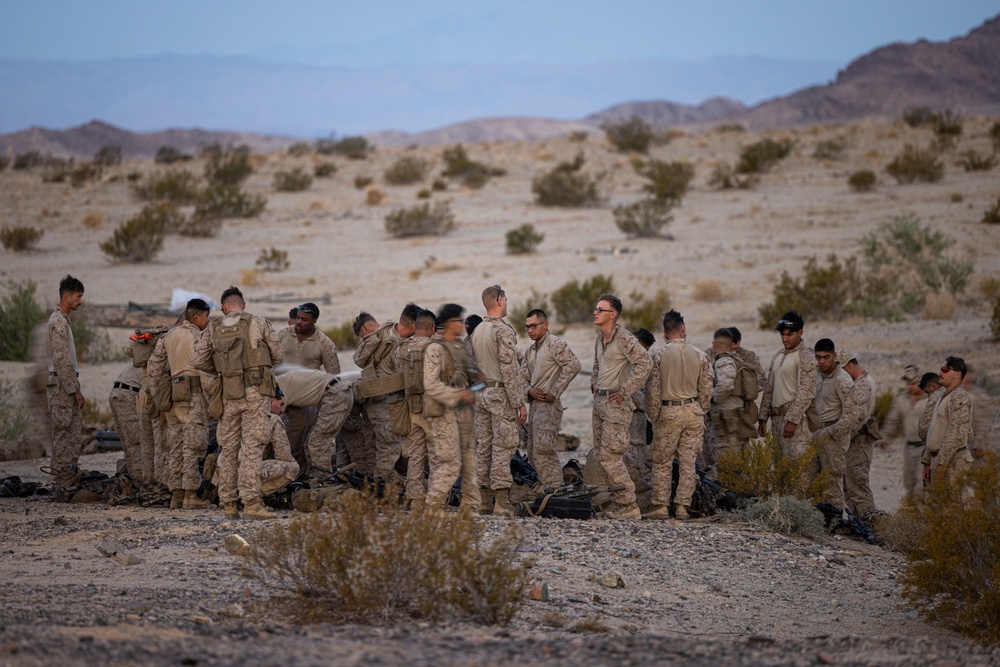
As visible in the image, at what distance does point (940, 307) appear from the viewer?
20.1 m

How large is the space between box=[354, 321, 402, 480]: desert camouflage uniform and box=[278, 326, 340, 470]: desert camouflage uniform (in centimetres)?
53

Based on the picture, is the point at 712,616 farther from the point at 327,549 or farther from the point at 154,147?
the point at 154,147

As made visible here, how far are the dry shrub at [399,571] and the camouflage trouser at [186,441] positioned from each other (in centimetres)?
358

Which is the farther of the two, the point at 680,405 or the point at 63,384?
the point at 63,384

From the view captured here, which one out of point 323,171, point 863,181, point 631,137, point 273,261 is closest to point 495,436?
point 273,261

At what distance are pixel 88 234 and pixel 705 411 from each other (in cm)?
2731

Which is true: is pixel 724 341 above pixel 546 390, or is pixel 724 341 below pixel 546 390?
above

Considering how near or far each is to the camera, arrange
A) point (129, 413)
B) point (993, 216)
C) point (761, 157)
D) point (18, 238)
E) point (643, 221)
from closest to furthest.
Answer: point (129, 413) < point (993, 216) < point (18, 238) < point (643, 221) < point (761, 157)

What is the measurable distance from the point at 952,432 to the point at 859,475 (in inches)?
59.7

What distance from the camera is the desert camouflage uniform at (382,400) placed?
1010cm

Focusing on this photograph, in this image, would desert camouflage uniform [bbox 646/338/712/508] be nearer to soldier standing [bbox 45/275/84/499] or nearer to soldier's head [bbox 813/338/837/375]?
soldier's head [bbox 813/338/837/375]

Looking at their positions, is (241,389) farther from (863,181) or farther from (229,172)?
(229,172)

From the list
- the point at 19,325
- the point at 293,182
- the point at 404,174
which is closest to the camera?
the point at 19,325

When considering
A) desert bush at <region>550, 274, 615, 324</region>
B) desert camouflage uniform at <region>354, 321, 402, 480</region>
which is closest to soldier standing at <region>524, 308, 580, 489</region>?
desert camouflage uniform at <region>354, 321, 402, 480</region>
